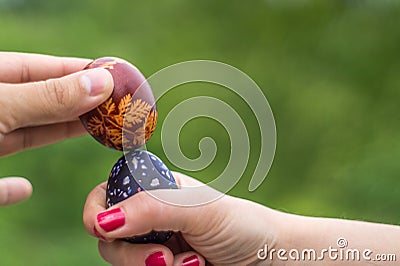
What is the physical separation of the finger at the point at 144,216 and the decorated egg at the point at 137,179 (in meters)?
0.02

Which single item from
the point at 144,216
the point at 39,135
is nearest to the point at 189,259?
the point at 144,216

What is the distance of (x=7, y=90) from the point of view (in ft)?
2.58

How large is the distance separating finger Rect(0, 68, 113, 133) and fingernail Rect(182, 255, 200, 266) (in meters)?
0.24

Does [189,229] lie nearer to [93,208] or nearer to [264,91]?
[93,208]

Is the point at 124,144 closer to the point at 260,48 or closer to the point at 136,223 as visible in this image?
the point at 136,223

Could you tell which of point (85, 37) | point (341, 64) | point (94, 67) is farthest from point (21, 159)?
point (94, 67)

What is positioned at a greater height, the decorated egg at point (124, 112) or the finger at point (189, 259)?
the decorated egg at point (124, 112)

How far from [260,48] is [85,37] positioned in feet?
1.93

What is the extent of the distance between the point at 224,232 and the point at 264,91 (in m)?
1.25

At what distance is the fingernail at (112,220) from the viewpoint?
2.61ft

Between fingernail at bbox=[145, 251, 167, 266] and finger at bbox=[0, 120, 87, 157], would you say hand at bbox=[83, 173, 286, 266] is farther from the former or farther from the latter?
finger at bbox=[0, 120, 87, 157]

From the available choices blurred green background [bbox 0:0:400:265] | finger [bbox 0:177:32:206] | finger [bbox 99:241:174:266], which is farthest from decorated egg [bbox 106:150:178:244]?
blurred green background [bbox 0:0:400:265]

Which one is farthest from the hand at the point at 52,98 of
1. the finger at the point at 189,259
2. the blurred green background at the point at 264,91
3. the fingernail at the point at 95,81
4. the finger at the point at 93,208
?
the blurred green background at the point at 264,91

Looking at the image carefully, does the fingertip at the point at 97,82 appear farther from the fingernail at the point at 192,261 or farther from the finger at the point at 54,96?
the fingernail at the point at 192,261
